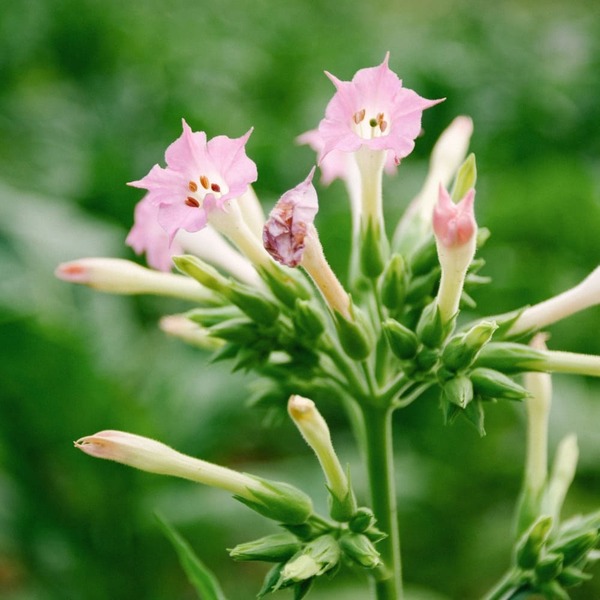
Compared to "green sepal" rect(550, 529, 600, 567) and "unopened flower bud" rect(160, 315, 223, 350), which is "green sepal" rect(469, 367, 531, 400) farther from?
"unopened flower bud" rect(160, 315, 223, 350)

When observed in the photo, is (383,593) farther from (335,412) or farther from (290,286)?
(335,412)

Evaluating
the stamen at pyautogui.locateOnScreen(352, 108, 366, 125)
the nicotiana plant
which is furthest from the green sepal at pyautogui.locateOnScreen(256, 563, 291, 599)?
the stamen at pyautogui.locateOnScreen(352, 108, 366, 125)

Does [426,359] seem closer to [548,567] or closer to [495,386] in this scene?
[495,386]

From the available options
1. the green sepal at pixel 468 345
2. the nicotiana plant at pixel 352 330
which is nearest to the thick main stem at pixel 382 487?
the nicotiana plant at pixel 352 330

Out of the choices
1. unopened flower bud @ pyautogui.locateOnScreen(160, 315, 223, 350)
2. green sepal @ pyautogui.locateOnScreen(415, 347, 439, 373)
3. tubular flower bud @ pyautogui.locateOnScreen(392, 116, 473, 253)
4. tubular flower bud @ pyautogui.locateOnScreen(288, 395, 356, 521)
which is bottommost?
tubular flower bud @ pyautogui.locateOnScreen(288, 395, 356, 521)

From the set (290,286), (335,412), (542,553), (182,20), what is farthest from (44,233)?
(182,20)

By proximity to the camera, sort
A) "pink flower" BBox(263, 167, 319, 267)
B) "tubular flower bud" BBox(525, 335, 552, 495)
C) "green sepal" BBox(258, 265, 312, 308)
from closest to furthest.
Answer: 1. "pink flower" BBox(263, 167, 319, 267)
2. "green sepal" BBox(258, 265, 312, 308)
3. "tubular flower bud" BBox(525, 335, 552, 495)
